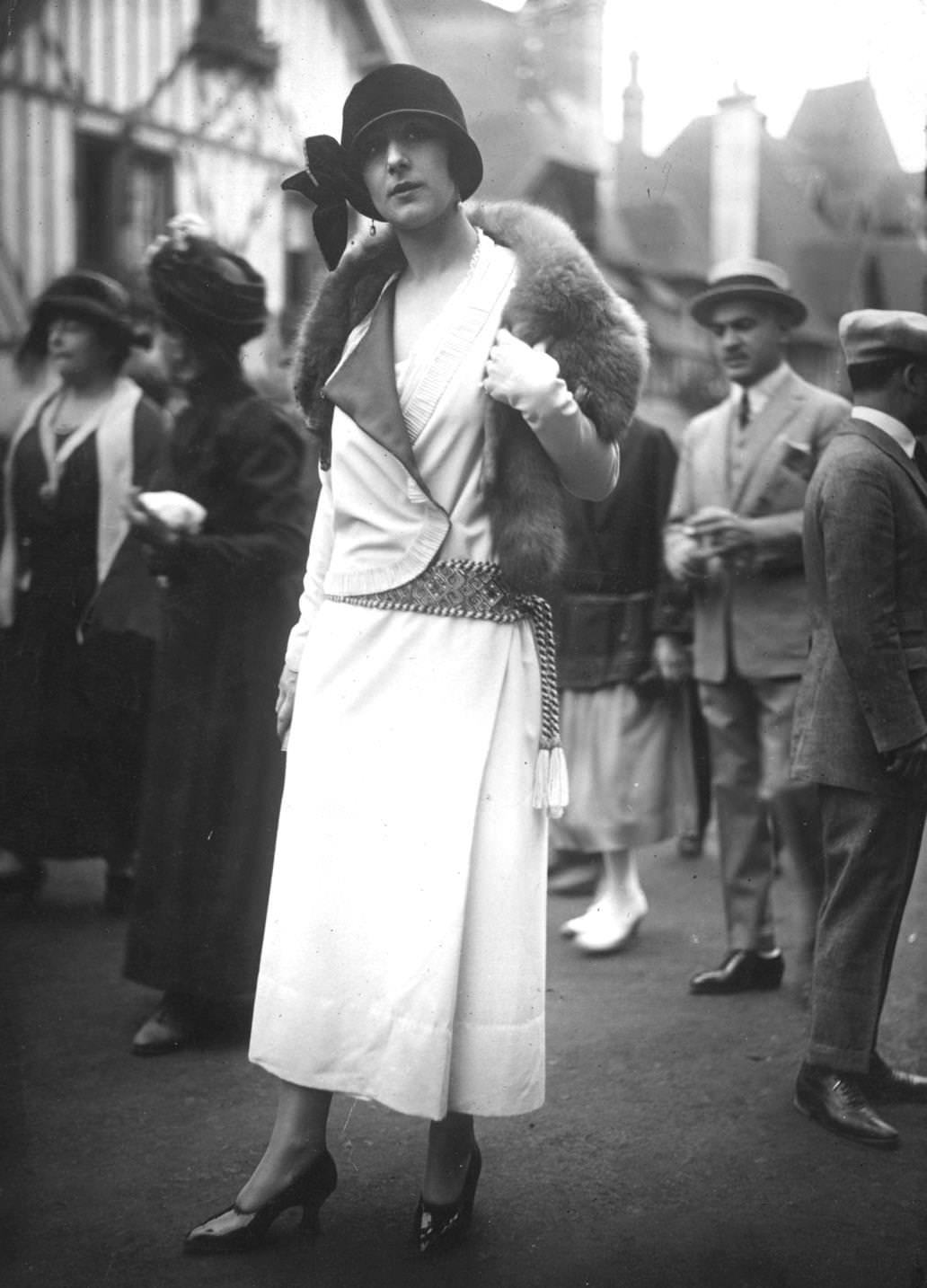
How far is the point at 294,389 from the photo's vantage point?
3025 millimetres

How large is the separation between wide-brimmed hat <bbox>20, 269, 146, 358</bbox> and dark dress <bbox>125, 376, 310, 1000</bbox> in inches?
54.9

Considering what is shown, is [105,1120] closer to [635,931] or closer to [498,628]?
[498,628]

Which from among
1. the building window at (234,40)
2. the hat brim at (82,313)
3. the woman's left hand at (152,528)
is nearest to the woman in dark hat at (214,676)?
the woman's left hand at (152,528)

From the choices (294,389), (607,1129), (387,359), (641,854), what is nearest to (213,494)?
Result: (294,389)

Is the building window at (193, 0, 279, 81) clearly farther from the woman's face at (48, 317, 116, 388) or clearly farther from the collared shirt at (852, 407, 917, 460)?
the collared shirt at (852, 407, 917, 460)

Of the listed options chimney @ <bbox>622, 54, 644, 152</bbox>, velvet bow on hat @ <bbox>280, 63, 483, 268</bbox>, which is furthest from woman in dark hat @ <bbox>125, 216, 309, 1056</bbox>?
chimney @ <bbox>622, 54, 644, 152</bbox>

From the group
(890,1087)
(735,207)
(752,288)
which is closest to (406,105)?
(752,288)

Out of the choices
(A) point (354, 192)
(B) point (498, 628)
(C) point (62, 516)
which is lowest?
(B) point (498, 628)

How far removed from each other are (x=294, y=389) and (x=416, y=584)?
551 millimetres

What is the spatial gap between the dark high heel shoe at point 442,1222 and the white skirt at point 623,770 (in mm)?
2421

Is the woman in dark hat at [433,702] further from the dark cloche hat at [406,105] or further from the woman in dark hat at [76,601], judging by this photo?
the woman in dark hat at [76,601]

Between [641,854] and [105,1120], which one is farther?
[641,854]

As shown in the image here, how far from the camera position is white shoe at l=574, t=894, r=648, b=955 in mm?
4840

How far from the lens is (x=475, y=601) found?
2768 mm
